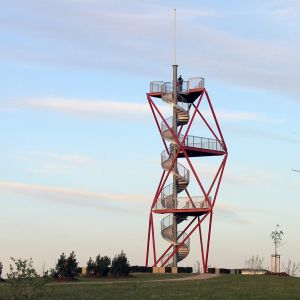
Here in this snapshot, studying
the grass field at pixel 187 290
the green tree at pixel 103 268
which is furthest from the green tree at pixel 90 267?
the grass field at pixel 187 290

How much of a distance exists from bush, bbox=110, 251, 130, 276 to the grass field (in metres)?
9.44

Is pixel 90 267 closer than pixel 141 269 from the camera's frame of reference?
Yes

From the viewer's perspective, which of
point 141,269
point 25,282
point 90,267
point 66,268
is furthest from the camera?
point 141,269

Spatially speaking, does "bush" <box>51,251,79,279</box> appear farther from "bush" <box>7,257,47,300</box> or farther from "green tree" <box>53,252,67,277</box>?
"bush" <box>7,257,47,300</box>

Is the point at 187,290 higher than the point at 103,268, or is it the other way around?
the point at 103,268

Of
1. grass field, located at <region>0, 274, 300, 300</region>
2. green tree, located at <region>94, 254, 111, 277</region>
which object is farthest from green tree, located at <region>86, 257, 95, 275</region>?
grass field, located at <region>0, 274, 300, 300</region>

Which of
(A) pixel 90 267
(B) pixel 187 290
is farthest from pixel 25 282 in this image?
(A) pixel 90 267

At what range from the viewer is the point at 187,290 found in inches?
1917

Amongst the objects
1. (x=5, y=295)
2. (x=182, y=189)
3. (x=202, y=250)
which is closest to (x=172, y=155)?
(x=182, y=189)

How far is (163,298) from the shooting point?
143 feet

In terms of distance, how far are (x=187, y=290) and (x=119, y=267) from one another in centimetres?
1888

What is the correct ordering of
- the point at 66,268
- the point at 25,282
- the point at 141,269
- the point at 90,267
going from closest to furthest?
the point at 25,282
the point at 66,268
the point at 90,267
the point at 141,269

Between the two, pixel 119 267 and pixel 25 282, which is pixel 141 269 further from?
pixel 25 282

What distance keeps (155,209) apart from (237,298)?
37041 millimetres
